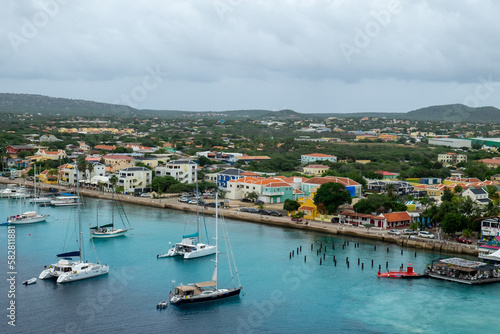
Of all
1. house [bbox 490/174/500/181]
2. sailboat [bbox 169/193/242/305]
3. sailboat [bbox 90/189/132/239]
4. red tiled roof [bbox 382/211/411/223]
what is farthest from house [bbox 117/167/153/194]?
house [bbox 490/174/500/181]

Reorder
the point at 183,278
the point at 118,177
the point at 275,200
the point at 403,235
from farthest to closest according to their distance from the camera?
1. the point at 118,177
2. the point at 275,200
3. the point at 403,235
4. the point at 183,278

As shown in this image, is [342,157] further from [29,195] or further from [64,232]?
[64,232]

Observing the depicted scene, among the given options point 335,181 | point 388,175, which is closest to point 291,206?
point 335,181

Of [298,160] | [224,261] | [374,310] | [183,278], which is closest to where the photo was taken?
[374,310]

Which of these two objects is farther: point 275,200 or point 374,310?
point 275,200

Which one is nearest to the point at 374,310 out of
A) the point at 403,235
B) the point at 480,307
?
the point at 480,307

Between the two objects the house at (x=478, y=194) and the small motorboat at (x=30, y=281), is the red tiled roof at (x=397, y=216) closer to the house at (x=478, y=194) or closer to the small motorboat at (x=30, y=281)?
the house at (x=478, y=194)
